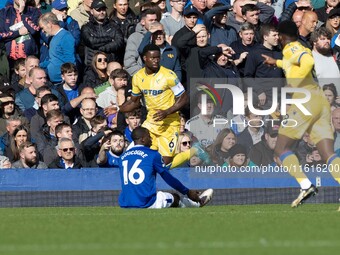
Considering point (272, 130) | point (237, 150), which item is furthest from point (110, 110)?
point (272, 130)

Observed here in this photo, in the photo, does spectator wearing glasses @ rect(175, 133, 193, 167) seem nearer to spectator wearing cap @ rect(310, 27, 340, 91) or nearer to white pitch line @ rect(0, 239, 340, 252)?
spectator wearing cap @ rect(310, 27, 340, 91)

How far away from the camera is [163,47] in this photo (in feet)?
63.7

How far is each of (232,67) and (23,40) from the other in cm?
399

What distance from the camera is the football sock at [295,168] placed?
1499 centimetres

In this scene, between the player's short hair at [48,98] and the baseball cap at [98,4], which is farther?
the baseball cap at [98,4]

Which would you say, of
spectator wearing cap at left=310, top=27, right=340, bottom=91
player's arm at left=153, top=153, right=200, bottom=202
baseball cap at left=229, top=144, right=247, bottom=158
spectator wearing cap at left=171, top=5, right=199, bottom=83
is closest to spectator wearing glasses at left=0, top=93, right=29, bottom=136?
spectator wearing cap at left=171, top=5, right=199, bottom=83

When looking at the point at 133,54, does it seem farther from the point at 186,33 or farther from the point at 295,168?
the point at 295,168

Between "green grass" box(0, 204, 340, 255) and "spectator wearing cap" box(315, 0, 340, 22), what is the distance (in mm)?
6347

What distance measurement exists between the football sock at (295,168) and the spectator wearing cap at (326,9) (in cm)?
628

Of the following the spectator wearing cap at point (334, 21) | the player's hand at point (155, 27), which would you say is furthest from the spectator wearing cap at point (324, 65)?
the player's hand at point (155, 27)

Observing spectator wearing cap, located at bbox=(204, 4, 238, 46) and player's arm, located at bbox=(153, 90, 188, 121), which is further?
spectator wearing cap, located at bbox=(204, 4, 238, 46)

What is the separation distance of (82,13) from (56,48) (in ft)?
3.93

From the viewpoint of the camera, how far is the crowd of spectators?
60.7 ft

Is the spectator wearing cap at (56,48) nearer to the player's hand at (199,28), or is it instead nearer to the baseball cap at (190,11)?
the baseball cap at (190,11)
